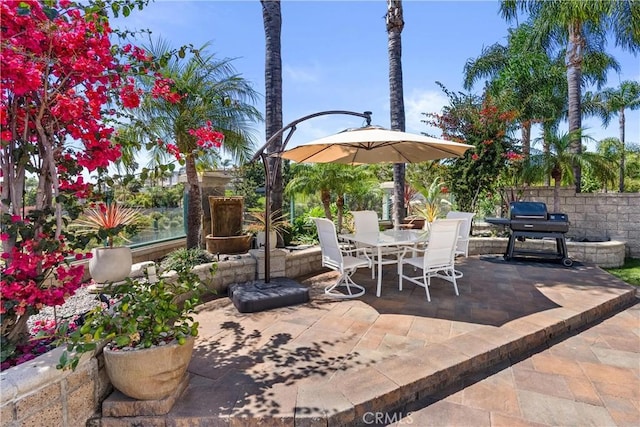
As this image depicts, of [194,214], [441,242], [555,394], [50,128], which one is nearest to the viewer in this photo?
[50,128]

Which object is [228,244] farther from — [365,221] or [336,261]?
[336,261]

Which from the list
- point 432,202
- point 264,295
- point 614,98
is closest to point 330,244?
point 264,295

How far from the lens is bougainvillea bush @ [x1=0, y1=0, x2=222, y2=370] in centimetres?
192

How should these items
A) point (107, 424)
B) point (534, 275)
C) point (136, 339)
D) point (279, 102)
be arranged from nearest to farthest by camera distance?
1. point (107, 424)
2. point (136, 339)
3. point (534, 275)
4. point (279, 102)

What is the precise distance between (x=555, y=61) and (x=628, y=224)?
A: 10.9 meters

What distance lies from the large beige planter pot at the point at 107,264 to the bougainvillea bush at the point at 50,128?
166 centimetres

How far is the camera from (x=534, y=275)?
522 cm

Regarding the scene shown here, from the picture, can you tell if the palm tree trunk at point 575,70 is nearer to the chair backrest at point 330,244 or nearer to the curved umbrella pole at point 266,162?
the curved umbrella pole at point 266,162

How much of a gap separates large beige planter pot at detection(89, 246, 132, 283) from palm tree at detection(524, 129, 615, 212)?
7.93m

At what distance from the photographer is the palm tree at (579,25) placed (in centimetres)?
812

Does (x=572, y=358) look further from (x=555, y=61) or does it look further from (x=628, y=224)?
(x=555, y=61)

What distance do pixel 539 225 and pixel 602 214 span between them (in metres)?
2.76

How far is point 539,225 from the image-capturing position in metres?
5.94

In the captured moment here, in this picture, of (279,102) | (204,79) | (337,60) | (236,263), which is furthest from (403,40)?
(236,263)
